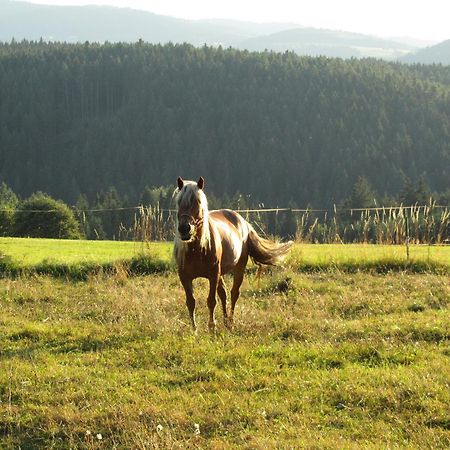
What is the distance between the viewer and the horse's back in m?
10.8

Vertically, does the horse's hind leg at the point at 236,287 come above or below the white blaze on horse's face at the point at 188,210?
below

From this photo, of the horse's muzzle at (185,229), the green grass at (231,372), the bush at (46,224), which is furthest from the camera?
the bush at (46,224)

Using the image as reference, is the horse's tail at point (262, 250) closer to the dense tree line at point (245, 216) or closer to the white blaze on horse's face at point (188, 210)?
the dense tree line at point (245, 216)

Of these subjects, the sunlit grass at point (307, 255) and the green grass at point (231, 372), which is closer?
the green grass at point (231, 372)

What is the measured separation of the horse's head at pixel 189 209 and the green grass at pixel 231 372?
1.52 meters

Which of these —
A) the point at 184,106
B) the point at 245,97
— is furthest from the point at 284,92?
the point at 184,106

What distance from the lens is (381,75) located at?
627ft

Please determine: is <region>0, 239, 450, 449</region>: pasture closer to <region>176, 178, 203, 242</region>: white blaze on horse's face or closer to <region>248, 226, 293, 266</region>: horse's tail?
<region>248, 226, 293, 266</region>: horse's tail

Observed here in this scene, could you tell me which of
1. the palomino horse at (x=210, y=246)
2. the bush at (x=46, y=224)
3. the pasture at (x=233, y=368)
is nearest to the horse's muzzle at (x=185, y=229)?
the palomino horse at (x=210, y=246)

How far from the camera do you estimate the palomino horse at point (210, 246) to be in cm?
945

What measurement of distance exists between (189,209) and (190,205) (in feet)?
0.18

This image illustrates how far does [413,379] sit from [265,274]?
27.4 ft

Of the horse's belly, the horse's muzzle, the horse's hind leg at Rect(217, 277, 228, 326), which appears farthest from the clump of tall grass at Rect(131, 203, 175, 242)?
the horse's muzzle

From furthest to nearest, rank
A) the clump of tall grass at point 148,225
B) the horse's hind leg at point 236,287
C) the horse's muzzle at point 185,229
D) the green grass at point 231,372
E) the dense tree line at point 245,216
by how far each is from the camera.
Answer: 1. the dense tree line at point 245,216
2. the clump of tall grass at point 148,225
3. the horse's hind leg at point 236,287
4. the horse's muzzle at point 185,229
5. the green grass at point 231,372
